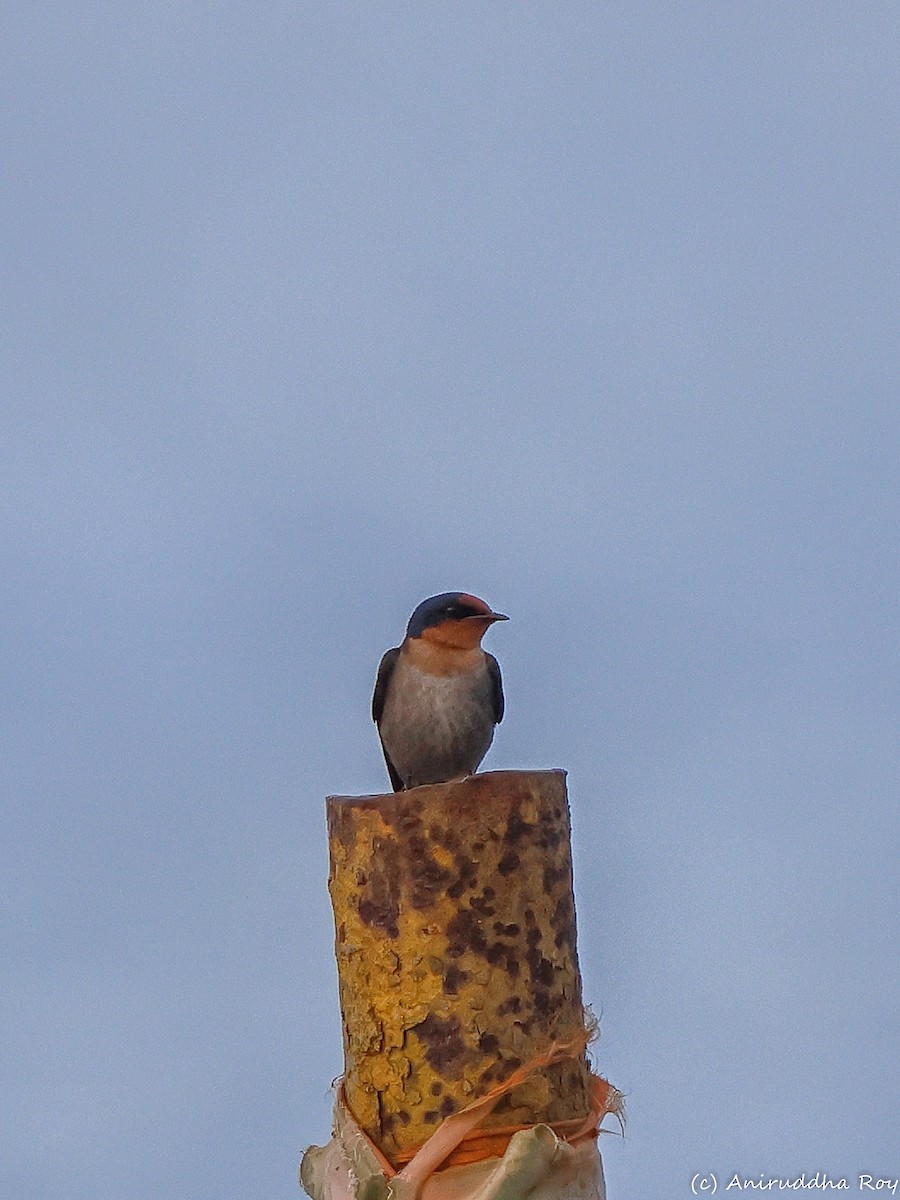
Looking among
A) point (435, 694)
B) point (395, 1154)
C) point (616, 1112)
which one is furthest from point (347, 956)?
point (435, 694)

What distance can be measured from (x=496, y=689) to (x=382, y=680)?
0.75m

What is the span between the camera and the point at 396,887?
192 inches

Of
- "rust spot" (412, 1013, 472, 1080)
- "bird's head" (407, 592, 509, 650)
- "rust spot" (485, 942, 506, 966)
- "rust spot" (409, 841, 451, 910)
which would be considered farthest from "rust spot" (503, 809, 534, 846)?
"bird's head" (407, 592, 509, 650)

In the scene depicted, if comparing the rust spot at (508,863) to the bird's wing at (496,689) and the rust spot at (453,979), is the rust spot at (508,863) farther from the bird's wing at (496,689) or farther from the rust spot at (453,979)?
the bird's wing at (496,689)

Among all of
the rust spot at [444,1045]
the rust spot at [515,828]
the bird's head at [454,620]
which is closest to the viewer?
the rust spot at [444,1045]

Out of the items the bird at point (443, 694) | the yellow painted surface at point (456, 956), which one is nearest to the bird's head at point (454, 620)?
the bird at point (443, 694)

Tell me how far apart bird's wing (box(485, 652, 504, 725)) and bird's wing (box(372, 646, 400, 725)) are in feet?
1.95

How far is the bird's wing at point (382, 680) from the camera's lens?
30.5 ft

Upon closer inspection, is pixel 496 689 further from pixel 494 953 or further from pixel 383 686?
pixel 494 953

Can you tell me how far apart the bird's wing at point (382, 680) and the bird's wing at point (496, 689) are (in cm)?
59

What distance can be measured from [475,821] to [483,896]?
9.6 inches

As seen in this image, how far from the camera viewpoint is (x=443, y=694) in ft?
29.1

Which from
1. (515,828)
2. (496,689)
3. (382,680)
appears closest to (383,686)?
(382,680)

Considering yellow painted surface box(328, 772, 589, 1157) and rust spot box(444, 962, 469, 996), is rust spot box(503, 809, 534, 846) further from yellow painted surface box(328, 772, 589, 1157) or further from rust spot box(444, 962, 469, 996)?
rust spot box(444, 962, 469, 996)
